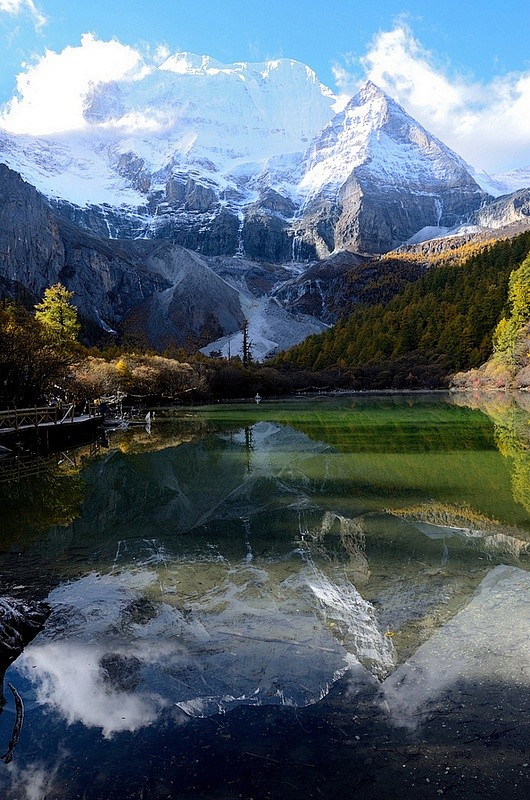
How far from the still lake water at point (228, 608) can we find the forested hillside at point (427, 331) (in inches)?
2494

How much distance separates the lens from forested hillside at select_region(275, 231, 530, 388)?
75.1m

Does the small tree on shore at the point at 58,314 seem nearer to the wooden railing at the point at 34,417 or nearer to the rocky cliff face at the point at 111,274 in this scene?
the wooden railing at the point at 34,417

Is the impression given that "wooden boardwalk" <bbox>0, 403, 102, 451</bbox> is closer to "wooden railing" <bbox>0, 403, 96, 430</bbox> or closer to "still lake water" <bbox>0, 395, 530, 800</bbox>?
"wooden railing" <bbox>0, 403, 96, 430</bbox>

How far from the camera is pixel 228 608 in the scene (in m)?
6.07

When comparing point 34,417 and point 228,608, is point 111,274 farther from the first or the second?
point 228,608

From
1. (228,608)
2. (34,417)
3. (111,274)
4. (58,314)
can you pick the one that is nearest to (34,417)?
(34,417)

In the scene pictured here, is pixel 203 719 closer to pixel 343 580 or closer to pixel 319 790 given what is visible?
pixel 319 790

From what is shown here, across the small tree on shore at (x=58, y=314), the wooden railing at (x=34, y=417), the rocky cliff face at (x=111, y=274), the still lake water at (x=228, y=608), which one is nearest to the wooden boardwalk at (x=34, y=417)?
the wooden railing at (x=34, y=417)

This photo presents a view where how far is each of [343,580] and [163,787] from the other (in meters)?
3.85

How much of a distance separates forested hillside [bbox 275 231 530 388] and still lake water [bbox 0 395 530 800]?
63.4 metres

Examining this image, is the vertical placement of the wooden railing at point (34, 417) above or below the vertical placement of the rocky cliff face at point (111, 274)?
below

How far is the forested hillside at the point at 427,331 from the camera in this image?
7512 centimetres

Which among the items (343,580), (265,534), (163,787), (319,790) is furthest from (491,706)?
(265,534)

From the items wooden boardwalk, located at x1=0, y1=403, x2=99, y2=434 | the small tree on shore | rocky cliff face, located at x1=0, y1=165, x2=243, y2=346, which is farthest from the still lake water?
rocky cliff face, located at x1=0, y1=165, x2=243, y2=346
